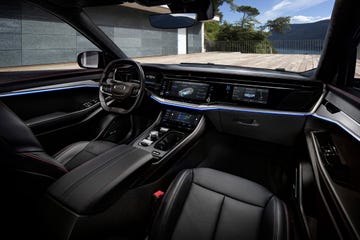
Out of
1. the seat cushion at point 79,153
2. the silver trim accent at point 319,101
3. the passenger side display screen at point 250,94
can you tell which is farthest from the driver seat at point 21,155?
the silver trim accent at point 319,101

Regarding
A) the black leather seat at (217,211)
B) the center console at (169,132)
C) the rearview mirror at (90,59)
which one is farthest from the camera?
the rearview mirror at (90,59)

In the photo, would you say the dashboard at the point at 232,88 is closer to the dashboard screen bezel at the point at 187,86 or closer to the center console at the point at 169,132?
the dashboard screen bezel at the point at 187,86

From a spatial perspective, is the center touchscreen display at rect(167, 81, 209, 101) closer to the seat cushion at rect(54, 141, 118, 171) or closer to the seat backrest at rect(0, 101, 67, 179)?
the seat cushion at rect(54, 141, 118, 171)

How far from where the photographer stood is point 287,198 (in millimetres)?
2275

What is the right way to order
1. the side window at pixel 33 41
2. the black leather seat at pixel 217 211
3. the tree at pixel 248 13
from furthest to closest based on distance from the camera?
the tree at pixel 248 13
the side window at pixel 33 41
the black leather seat at pixel 217 211

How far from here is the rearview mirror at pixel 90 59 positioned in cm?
288

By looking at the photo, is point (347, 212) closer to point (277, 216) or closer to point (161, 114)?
point (277, 216)

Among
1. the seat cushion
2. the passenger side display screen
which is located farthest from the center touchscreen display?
the seat cushion

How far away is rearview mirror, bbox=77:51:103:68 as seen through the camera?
2879 mm

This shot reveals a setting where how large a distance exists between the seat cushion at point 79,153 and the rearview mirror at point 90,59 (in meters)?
1.07

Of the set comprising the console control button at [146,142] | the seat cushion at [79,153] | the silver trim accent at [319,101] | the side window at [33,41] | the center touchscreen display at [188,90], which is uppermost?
the side window at [33,41]

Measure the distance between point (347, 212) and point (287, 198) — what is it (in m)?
1.34

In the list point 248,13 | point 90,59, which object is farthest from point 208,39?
point 90,59

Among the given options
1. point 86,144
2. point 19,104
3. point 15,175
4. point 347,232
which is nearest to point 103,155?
point 15,175
